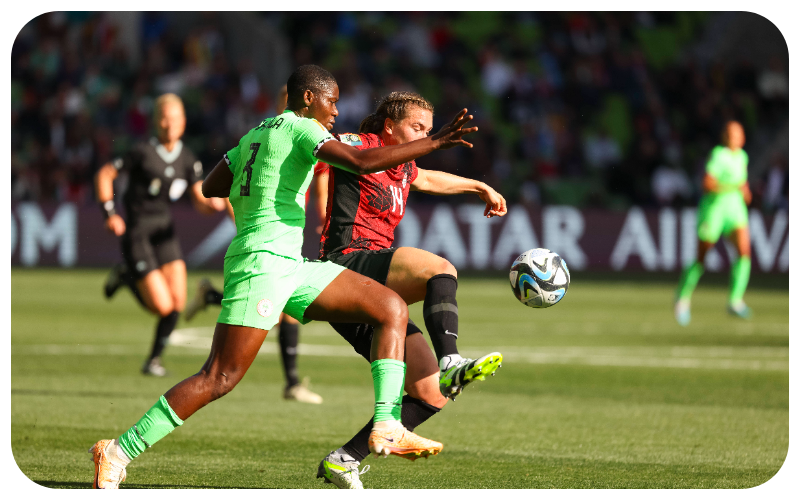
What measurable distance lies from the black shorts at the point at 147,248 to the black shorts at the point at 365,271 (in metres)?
4.69

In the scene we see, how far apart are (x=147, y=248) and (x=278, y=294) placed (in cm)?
534

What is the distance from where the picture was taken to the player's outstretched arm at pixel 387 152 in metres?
4.60

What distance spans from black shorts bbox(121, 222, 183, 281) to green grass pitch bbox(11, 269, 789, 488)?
970mm

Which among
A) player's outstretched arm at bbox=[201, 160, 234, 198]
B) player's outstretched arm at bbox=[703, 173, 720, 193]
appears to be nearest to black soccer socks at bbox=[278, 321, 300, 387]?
player's outstretched arm at bbox=[201, 160, 234, 198]

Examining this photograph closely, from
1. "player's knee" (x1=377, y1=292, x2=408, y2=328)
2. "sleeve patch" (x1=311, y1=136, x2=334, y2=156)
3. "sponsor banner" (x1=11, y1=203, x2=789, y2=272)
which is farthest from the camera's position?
"sponsor banner" (x1=11, y1=203, x2=789, y2=272)

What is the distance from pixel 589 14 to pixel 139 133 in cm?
1103

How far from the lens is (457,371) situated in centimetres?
500

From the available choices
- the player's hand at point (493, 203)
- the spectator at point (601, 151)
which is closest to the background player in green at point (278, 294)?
the player's hand at point (493, 203)

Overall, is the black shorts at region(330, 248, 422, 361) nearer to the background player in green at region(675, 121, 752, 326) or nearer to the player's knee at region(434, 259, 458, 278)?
the player's knee at region(434, 259, 458, 278)

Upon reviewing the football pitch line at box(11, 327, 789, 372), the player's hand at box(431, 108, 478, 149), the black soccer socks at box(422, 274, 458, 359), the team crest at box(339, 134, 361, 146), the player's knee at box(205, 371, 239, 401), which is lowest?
the football pitch line at box(11, 327, 789, 372)

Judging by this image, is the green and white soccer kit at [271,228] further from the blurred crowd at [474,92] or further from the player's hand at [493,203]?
the blurred crowd at [474,92]

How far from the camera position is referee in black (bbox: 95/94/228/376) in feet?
31.8

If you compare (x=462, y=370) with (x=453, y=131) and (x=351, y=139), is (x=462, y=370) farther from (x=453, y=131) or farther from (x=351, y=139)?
(x=351, y=139)
